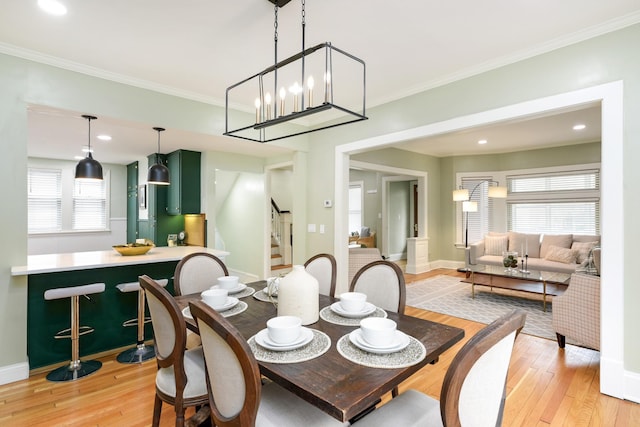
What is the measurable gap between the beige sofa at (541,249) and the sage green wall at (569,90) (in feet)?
11.2

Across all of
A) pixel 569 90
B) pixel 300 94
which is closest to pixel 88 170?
pixel 300 94

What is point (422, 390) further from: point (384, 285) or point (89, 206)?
point (89, 206)

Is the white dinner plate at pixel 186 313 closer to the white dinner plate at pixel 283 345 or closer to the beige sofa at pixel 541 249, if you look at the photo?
the white dinner plate at pixel 283 345

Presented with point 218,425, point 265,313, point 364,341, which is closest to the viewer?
point 218,425

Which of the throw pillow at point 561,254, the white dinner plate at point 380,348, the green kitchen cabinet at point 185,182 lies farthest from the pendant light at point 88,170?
the throw pillow at point 561,254

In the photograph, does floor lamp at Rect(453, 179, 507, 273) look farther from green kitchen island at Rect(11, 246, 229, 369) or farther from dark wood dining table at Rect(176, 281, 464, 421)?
green kitchen island at Rect(11, 246, 229, 369)

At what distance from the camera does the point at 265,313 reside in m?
1.97

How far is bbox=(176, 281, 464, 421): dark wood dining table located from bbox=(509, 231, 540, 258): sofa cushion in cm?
566

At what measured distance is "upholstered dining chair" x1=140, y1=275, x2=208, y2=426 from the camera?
5.21 ft

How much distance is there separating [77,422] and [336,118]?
13.3ft

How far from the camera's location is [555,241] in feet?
19.9

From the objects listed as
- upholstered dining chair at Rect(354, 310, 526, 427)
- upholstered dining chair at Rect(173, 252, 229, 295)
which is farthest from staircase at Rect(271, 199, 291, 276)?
upholstered dining chair at Rect(354, 310, 526, 427)

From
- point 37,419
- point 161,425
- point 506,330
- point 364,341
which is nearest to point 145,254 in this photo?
point 37,419

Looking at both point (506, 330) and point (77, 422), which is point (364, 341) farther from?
point (77, 422)
